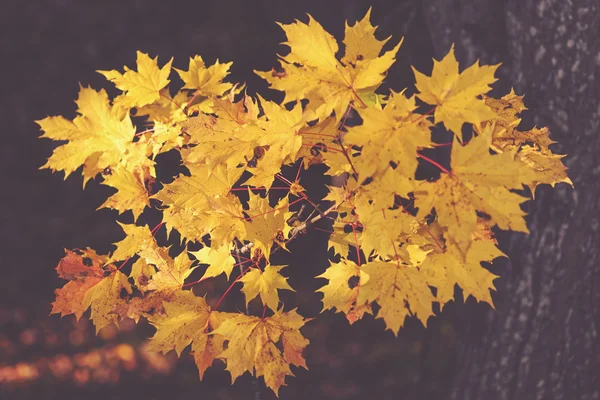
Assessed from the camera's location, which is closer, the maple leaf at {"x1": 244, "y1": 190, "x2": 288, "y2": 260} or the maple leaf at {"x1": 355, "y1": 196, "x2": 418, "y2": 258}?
the maple leaf at {"x1": 355, "y1": 196, "x2": 418, "y2": 258}

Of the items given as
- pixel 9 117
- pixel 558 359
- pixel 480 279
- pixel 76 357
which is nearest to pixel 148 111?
pixel 480 279

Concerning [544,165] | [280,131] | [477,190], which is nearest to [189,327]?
[280,131]

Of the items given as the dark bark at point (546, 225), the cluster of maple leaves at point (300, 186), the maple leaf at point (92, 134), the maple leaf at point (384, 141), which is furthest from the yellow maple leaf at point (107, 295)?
the dark bark at point (546, 225)

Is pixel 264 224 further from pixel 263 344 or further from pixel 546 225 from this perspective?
pixel 546 225

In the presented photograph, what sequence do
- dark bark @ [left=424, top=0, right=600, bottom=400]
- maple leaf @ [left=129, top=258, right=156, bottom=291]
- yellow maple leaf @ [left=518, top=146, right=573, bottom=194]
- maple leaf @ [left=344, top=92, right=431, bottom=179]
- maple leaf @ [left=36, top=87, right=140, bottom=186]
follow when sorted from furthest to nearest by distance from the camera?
1. dark bark @ [left=424, top=0, right=600, bottom=400]
2. maple leaf @ [left=36, top=87, right=140, bottom=186]
3. maple leaf @ [left=129, top=258, right=156, bottom=291]
4. yellow maple leaf @ [left=518, top=146, right=573, bottom=194]
5. maple leaf @ [left=344, top=92, right=431, bottom=179]

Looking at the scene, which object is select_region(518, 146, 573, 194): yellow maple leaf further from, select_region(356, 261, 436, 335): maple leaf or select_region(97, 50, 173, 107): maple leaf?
select_region(97, 50, 173, 107): maple leaf

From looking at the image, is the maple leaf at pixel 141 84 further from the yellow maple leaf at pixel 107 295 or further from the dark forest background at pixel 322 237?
the dark forest background at pixel 322 237

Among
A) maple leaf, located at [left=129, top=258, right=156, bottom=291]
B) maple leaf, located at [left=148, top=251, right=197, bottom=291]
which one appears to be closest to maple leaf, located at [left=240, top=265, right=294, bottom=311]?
maple leaf, located at [left=148, top=251, right=197, bottom=291]
